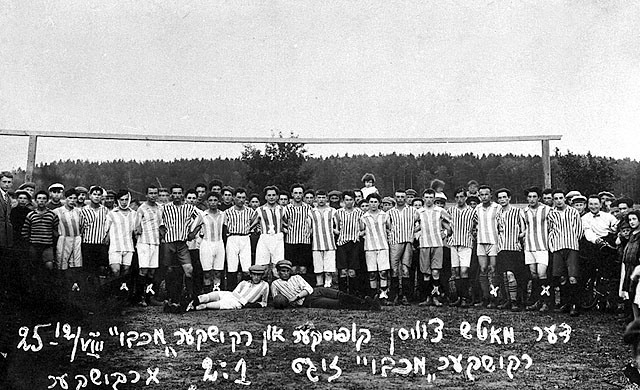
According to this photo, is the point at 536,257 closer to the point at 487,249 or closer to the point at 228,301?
the point at 487,249

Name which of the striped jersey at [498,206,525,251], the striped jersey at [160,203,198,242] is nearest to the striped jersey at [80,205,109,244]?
the striped jersey at [160,203,198,242]

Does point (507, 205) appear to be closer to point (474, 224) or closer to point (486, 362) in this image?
point (474, 224)

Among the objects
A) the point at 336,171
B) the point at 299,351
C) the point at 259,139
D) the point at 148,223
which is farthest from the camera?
the point at 336,171

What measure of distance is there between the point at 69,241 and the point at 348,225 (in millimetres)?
2996

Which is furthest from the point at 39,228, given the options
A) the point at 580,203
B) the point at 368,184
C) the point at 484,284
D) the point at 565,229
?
the point at 580,203

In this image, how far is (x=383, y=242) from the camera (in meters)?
7.36

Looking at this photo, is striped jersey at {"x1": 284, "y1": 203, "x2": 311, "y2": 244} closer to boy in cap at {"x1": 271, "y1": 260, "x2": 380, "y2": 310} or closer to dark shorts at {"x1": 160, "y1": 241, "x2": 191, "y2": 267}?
boy in cap at {"x1": 271, "y1": 260, "x2": 380, "y2": 310}

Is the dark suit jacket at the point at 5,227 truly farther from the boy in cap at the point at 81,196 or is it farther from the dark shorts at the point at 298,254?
the dark shorts at the point at 298,254

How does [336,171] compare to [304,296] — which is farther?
[336,171]

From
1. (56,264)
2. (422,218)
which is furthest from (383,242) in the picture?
(56,264)

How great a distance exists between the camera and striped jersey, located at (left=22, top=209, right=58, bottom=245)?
6508mm

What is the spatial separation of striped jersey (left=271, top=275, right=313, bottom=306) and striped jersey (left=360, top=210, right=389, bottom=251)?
0.93 m

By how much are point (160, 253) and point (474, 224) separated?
3.46 m

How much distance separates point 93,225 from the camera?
6.94 m
